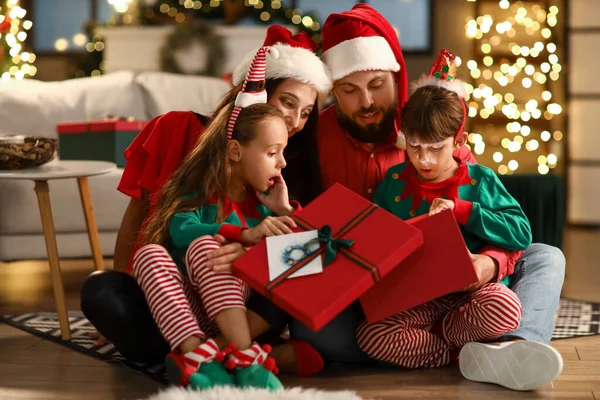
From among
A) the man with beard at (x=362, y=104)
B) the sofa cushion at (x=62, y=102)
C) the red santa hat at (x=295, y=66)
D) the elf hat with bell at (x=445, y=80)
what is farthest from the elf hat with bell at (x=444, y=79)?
the sofa cushion at (x=62, y=102)

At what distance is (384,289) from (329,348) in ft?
0.75

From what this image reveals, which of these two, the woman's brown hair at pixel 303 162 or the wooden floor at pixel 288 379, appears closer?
the wooden floor at pixel 288 379

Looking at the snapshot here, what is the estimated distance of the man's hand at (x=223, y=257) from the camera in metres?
1.50

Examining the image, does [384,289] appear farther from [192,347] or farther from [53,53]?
[53,53]

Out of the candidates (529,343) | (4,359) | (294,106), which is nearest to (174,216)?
(294,106)

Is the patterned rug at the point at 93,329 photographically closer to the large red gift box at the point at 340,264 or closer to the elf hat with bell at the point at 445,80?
the large red gift box at the point at 340,264

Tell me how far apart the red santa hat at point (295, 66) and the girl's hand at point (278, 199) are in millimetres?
294

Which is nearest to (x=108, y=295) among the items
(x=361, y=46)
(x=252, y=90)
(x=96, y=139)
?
(x=252, y=90)

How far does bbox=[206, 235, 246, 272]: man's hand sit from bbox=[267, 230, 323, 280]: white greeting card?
0.07 m

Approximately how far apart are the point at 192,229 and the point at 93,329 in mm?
742

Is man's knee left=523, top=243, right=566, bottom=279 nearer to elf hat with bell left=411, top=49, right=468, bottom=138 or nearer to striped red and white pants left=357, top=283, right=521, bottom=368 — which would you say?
striped red and white pants left=357, top=283, right=521, bottom=368

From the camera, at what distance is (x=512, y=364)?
1.53 metres

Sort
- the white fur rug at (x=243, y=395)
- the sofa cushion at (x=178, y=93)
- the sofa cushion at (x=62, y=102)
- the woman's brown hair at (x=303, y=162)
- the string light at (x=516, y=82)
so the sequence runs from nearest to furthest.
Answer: the white fur rug at (x=243, y=395)
the woman's brown hair at (x=303, y=162)
the sofa cushion at (x=62, y=102)
the sofa cushion at (x=178, y=93)
the string light at (x=516, y=82)

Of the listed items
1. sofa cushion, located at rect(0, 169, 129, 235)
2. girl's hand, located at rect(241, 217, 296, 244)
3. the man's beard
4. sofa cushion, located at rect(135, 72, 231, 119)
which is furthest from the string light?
girl's hand, located at rect(241, 217, 296, 244)
